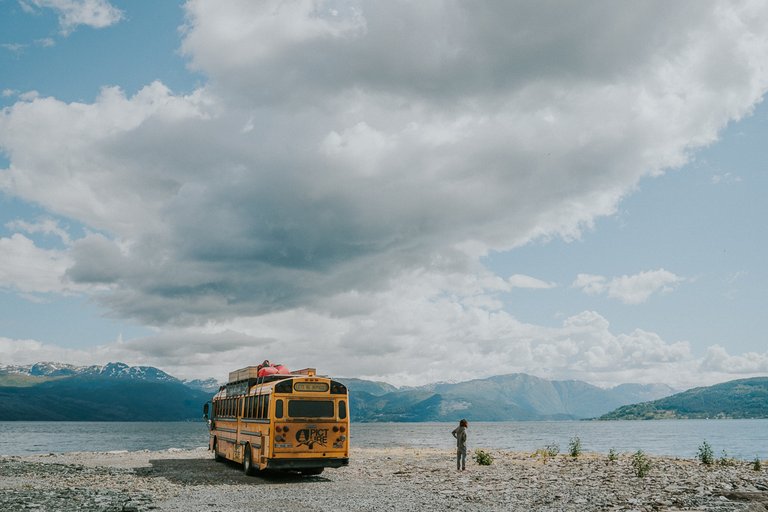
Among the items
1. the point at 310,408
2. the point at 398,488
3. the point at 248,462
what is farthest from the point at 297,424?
the point at 398,488

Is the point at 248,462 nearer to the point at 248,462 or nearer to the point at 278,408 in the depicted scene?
the point at 248,462

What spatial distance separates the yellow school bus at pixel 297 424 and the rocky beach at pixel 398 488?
99 centimetres

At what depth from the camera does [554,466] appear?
1226 inches

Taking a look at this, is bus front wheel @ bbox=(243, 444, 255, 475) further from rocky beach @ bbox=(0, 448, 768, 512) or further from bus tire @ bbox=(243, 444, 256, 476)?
rocky beach @ bbox=(0, 448, 768, 512)

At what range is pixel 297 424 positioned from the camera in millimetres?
25906

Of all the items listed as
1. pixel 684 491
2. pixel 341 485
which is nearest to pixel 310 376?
pixel 341 485

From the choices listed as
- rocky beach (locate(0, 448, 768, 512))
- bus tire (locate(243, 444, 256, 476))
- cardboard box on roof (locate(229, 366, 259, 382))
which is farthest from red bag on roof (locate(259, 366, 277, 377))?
rocky beach (locate(0, 448, 768, 512))

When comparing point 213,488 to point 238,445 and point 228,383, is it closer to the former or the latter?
point 238,445

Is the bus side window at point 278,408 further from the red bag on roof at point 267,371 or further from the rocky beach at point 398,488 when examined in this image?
the red bag on roof at point 267,371

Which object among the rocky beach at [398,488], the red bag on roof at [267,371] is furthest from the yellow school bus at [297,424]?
the rocky beach at [398,488]

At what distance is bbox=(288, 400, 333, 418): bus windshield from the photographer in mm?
26062

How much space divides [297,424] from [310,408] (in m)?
0.93

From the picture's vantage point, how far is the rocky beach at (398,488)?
1802 centimetres

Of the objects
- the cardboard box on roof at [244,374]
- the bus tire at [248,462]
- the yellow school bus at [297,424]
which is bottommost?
the bus tire at [248,462]
